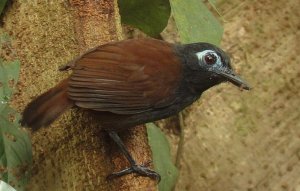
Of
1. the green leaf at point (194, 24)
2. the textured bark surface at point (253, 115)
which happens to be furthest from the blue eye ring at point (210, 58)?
the textured bark surface at point (253, 115)

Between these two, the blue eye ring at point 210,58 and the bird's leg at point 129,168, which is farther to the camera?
the blue eye ring at point 210,58

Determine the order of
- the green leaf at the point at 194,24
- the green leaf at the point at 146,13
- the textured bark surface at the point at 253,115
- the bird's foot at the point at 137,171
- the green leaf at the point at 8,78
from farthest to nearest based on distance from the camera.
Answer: the textured bark surface at the point at 253,115
the green leaf at the point at 146,13
the green leaf at the point at 194,24
the green leaf at the point at 8,78
the bird's foot at the point at 137,171

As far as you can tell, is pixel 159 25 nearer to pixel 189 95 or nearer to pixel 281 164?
pixel 189 95

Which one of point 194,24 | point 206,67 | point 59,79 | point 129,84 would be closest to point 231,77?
point 206,67

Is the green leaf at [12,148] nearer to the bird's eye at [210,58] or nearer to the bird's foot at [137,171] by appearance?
the bird's foot at [137,171]

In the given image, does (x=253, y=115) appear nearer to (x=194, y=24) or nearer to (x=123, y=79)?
(x=194, y=24)

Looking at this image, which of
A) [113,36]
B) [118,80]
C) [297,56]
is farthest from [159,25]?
[297,56]

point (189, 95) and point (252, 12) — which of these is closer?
point (189, 95)
